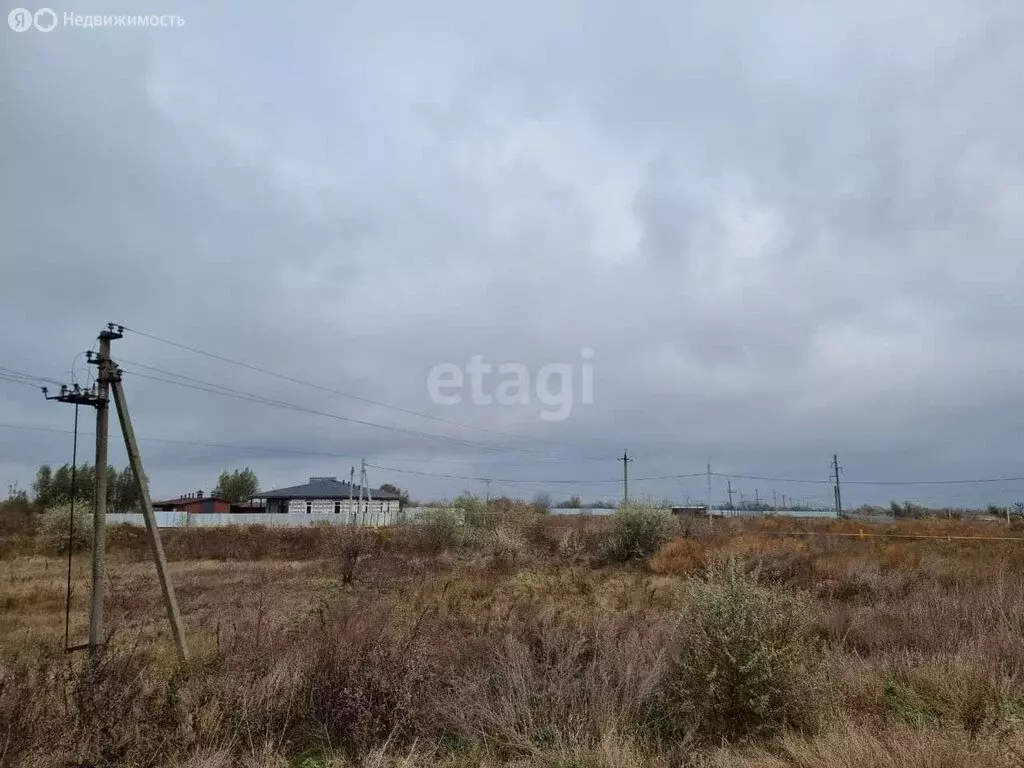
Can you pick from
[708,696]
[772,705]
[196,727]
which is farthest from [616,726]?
[196,727]

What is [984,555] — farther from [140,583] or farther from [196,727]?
[140,583]

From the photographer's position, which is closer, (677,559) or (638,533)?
(677,559)

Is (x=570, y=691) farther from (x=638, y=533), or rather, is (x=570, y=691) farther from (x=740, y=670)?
(x=638, y=533)

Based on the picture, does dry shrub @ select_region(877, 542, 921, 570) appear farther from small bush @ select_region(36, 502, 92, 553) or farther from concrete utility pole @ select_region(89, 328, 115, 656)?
small bush @ select_region(36, 502, 92, 553)

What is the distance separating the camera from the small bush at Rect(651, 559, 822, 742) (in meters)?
5.46

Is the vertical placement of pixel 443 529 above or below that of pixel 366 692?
below

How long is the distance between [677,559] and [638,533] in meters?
4.99

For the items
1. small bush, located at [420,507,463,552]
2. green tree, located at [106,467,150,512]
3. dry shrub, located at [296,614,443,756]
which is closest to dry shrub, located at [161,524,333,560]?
small bush, located at [420,507,463,552]

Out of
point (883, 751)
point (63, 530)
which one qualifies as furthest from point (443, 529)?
point (883, 751)

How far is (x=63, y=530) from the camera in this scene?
107 feet

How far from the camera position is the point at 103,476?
8953 millimetres

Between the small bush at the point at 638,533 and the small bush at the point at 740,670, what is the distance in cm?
1921

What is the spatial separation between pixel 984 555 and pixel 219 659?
21614 millimetres

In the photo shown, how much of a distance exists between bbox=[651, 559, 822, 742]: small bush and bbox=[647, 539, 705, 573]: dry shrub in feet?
41.6
